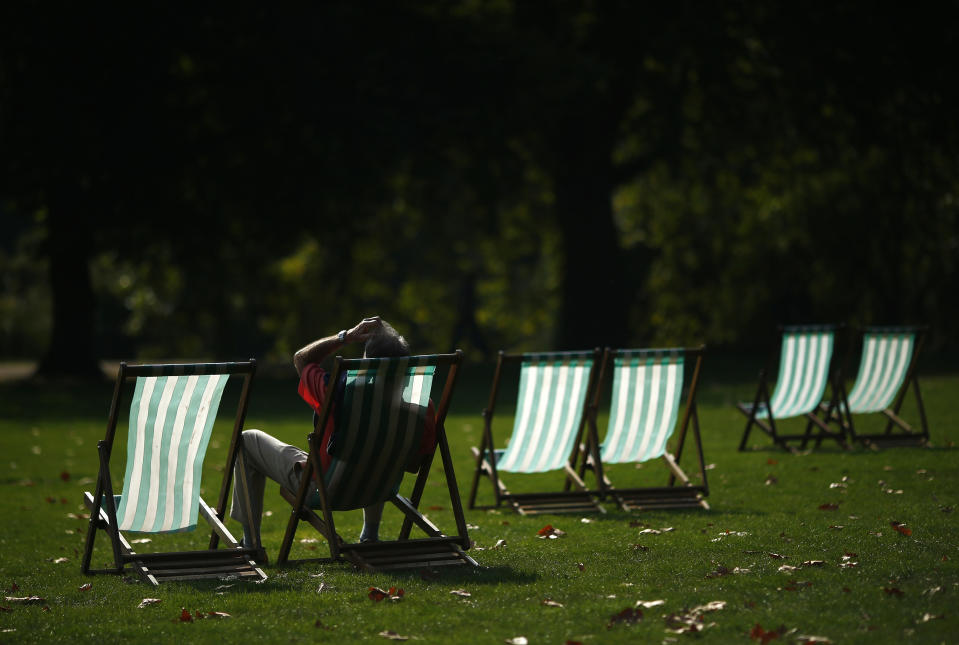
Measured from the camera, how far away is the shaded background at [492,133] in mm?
23578

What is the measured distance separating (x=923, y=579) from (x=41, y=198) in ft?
73.5

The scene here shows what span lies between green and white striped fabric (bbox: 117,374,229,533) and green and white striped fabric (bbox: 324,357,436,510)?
684mm

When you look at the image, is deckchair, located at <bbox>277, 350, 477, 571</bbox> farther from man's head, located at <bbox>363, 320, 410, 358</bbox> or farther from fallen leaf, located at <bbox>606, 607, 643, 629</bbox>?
fallen leaf, located at <bbox>606, 607, 643, 629</bbox>

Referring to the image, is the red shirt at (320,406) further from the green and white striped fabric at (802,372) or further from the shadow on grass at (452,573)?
the green and white striped fabric at (802,372)

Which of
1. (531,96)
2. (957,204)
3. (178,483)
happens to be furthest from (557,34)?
(178,483)

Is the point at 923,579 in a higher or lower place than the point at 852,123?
lower

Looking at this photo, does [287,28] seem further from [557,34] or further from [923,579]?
[923,579]

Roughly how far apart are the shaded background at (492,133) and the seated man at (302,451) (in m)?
17.3

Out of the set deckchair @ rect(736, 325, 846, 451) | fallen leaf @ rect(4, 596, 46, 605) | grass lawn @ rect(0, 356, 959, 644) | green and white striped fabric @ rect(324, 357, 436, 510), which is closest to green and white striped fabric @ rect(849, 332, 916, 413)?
deckchair @ rect(736, 325, 846, 451)

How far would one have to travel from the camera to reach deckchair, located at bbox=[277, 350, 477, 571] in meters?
6.21

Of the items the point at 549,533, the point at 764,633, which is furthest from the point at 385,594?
the point at 549,533

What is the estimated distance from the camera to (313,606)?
217 inches

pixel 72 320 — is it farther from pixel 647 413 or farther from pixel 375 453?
pixel 375 453

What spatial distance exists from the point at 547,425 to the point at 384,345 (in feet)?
7.82
